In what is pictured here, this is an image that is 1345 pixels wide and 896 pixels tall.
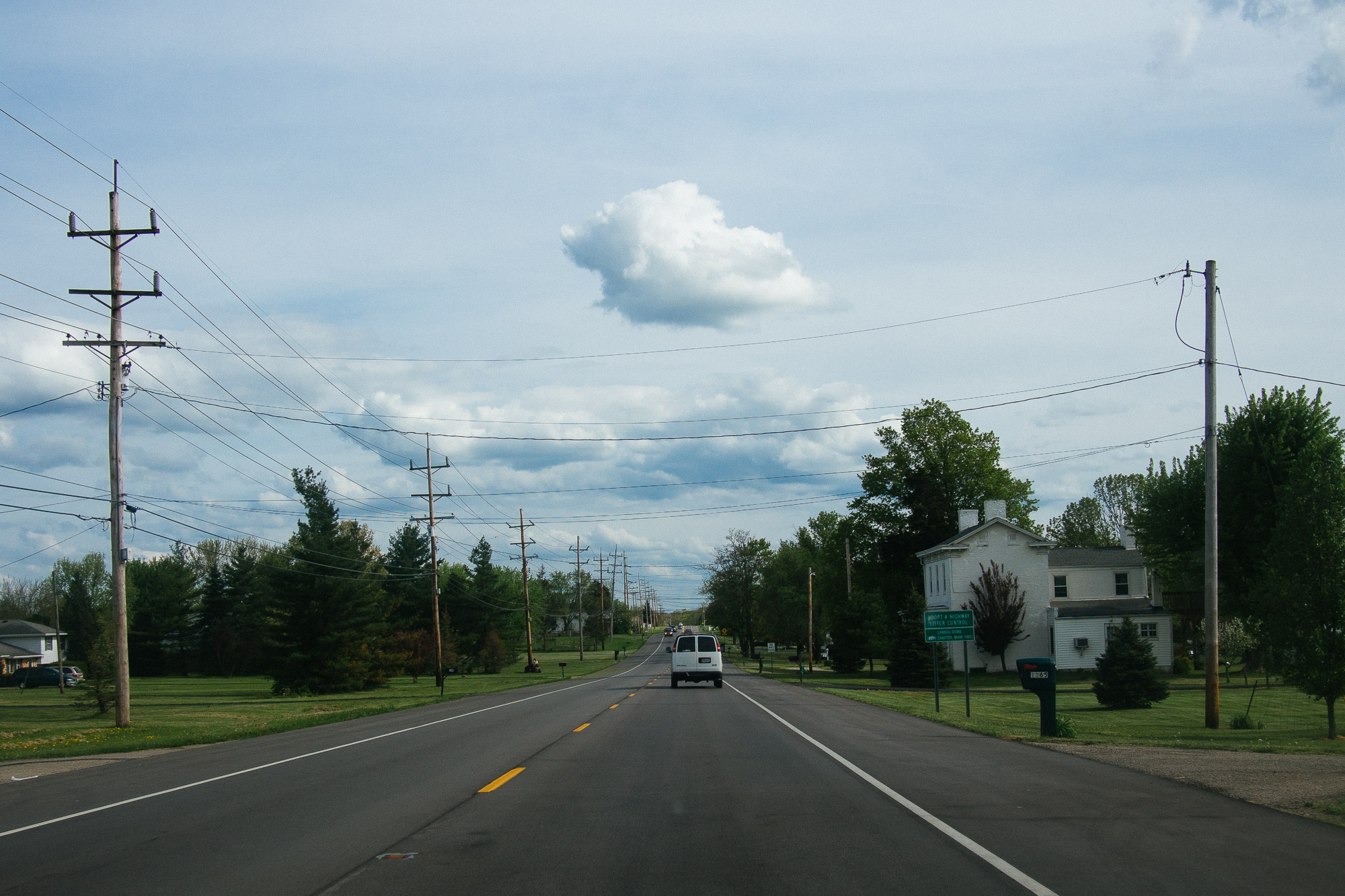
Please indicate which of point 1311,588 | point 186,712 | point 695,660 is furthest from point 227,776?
point 695,660

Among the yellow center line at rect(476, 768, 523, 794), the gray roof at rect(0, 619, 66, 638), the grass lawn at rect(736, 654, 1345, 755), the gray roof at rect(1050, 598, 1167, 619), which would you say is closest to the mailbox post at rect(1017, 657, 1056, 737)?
the grass lawn at rect(736, 654, 1345, 755)

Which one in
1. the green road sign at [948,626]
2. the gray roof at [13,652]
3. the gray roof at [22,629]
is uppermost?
the green road sign at [948,626]

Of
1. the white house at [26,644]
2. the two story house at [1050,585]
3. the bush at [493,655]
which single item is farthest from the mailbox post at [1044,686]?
the white house at [26,644]

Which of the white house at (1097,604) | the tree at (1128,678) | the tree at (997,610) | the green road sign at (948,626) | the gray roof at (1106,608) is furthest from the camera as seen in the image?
the tree at (997,610)

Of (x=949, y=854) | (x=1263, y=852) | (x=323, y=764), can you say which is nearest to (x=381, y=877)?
(x=949, y=854)

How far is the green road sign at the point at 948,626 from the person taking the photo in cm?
2805

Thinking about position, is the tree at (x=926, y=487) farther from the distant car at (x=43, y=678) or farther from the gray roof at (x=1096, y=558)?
the distant car at (x=43, y=678)

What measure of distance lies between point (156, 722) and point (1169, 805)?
2902cm

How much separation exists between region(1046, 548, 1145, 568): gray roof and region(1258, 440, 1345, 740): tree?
34191mm

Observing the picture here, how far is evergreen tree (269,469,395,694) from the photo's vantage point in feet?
188

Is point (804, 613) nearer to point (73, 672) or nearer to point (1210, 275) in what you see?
point (73, 672)

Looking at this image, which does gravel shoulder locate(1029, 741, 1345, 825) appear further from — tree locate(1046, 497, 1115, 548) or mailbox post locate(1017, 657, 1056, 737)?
tree locate(1046, 497, 1115, 548)

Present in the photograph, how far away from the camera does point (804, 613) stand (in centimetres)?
8781

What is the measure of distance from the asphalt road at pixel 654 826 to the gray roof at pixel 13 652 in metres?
85.6
